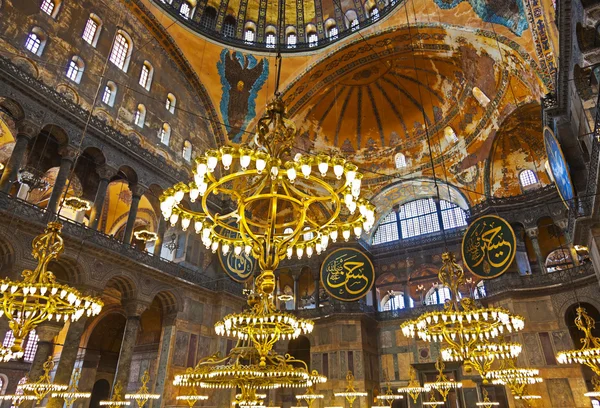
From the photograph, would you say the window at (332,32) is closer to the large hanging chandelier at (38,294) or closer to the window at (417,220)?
the window at (417,220)

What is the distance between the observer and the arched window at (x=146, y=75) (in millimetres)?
13081

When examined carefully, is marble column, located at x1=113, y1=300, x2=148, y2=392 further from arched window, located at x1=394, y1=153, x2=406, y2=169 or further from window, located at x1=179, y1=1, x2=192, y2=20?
arched window, located at x1=394, y1=153, x2=406, y2=169

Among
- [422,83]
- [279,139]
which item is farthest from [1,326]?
[422,83]

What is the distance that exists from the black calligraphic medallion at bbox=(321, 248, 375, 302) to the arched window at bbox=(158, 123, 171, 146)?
746 centimetres

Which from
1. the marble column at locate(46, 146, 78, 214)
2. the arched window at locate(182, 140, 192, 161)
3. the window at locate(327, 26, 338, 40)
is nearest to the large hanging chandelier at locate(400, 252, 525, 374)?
the marble column at locate(46, 146, 78, 214)

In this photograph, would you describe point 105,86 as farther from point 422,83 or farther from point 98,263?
point 422,83

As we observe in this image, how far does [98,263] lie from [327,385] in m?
9.11

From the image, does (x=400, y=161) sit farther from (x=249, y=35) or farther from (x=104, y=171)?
(x=104, y=171)

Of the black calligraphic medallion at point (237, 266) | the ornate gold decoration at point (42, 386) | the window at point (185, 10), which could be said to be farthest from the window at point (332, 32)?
the ornate gold decoration at point (42, 386)

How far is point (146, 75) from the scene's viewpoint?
43.8 feet

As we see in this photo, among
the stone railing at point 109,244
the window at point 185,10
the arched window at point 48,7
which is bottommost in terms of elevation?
the stone railing at point 109,244

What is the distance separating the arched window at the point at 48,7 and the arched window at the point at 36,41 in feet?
2.41

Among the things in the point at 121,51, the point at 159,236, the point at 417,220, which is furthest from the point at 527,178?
the point at 121,51

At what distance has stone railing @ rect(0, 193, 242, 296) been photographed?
8.30 meters
